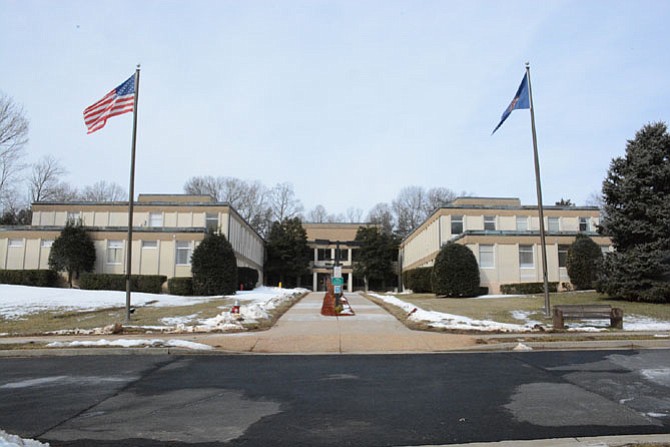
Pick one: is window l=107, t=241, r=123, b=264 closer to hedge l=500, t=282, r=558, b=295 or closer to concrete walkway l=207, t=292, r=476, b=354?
concrete walkway l=207, t=292, r=476, b=354

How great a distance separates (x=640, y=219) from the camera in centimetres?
2361

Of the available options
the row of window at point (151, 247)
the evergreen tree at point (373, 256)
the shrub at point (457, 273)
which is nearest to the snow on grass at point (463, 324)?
the shrub at point (457, 273)

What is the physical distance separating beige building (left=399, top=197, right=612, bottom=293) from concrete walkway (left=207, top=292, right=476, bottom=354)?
2157 centimetres

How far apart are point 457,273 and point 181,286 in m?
16.7

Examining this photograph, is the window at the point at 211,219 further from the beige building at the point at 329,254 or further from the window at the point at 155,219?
the beige building at the point at 329,254

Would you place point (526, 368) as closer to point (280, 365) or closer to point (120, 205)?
point (280, 365)

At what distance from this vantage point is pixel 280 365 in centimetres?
997

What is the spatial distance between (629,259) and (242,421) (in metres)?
21.6

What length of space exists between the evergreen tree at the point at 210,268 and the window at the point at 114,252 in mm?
6525

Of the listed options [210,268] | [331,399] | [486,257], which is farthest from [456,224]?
[331,399]

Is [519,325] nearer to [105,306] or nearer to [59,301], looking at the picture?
[105,306]

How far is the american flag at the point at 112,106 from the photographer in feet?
56.6

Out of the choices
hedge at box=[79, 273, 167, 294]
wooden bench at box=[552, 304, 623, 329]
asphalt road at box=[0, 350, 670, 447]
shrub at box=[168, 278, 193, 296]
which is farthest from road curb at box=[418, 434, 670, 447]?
hedge at box=[79, 273, 167, 294]

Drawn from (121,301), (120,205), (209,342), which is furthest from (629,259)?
(120,205)
